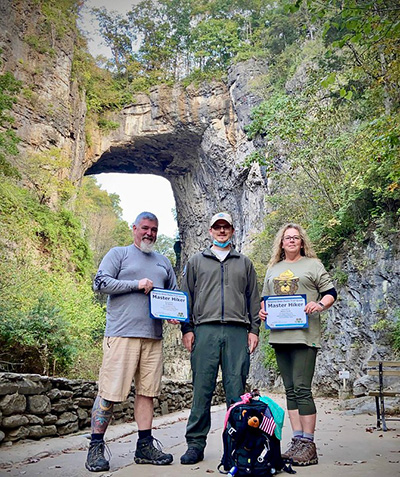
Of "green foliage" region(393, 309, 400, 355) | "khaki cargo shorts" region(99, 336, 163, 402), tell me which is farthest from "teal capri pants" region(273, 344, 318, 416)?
"green foliage" region(393, 309, 400, 355)

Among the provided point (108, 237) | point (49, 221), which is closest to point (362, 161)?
point (49, 221)

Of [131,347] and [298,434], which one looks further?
[131,347]

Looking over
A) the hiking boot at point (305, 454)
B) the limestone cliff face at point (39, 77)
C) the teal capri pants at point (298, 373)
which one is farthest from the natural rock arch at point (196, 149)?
the hiking boot at point (305, 454)

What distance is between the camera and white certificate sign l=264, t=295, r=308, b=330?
325 cm

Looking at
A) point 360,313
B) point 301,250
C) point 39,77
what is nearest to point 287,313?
point 301,250

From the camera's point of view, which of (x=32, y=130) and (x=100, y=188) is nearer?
(x=32, y=130)

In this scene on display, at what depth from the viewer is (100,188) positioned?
41.8 m

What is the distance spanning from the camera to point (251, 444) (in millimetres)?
2756

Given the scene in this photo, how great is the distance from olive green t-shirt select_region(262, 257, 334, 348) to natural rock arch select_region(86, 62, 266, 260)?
771 inches

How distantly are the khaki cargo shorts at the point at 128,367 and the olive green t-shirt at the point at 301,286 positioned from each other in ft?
2.86

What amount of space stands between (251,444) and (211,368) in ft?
2.16

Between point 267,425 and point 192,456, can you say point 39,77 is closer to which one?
point 192,456

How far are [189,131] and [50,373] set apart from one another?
2217cm

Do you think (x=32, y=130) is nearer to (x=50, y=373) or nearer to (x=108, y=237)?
(x=108, y=237)
